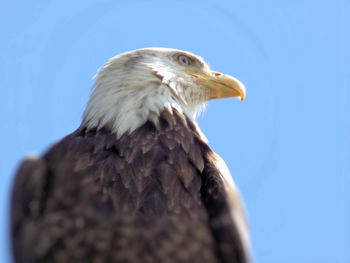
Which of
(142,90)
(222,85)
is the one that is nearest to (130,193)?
(142,90)

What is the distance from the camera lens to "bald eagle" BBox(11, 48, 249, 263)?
367 cm

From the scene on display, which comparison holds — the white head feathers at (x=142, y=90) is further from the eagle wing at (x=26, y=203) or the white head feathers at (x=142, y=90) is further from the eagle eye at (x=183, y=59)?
the eagle wing at (x=26, y=203)

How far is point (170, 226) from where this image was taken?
3855 millimetres

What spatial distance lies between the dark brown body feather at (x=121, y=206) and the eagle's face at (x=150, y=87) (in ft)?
1.49

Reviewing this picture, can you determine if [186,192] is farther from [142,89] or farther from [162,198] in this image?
[142,89]

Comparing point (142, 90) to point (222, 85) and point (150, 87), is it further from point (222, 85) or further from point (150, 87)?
point (222, 85)

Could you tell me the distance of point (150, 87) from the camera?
533 cm

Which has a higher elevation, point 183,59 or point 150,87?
point 183,59

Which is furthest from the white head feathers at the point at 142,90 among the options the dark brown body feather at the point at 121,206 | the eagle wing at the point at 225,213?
the eagle wing at the point at 225,213

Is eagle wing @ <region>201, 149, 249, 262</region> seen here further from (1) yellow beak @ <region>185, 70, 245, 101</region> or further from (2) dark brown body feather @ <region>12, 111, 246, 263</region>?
(1) yellow beak @ <region>185, 70, 245, 101</region>

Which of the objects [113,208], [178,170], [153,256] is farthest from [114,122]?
[153,256]

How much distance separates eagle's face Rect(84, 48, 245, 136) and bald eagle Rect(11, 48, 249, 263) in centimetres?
2

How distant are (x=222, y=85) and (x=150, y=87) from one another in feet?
3.22

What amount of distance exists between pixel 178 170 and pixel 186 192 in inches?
9.3
